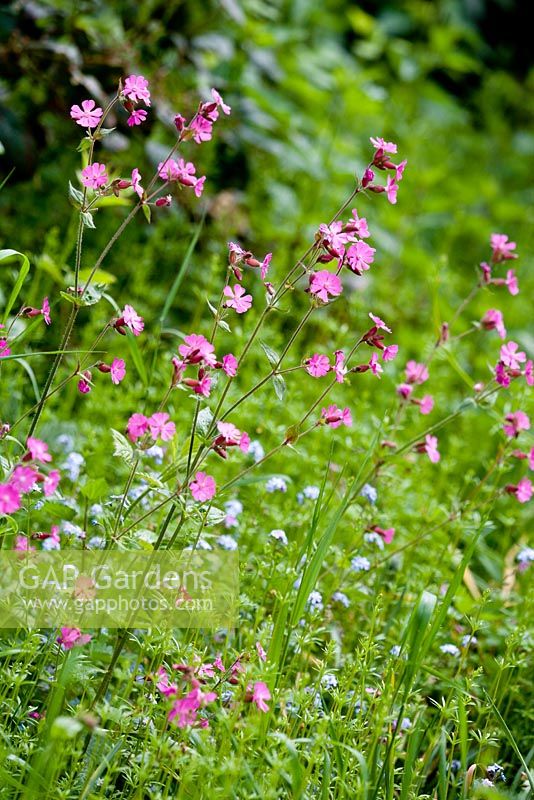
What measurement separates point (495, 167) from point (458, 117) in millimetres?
509

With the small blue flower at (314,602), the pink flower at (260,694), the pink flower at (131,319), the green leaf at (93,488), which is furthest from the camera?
the small blue flower at (314,602)

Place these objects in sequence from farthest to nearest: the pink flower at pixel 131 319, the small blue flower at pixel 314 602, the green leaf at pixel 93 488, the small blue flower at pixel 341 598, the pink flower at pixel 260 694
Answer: the small blue flower at pixel 341 598, the small blue flower at pixel 314 602, the green leaf at pixel 93 488, the pink flower at pixel 131 319, the pink flower at pixel 260 694

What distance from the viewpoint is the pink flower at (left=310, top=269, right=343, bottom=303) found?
56.1 inches

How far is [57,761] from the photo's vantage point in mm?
1251

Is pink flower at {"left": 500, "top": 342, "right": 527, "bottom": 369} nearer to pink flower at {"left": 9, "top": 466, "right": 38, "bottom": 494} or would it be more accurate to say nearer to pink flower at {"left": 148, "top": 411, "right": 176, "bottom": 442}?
pink flower at {"left": 148, "top": 411, "right": 176, "bottom": 442}

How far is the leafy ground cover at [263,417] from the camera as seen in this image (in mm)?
1412

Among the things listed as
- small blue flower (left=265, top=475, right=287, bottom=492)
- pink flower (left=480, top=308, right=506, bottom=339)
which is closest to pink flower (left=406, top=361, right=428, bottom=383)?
pink flower (left=480, top=308, right=506, bottom=339)

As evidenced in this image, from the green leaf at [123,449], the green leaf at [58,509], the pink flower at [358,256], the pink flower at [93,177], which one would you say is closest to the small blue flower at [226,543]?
the green leaf at [58,509]

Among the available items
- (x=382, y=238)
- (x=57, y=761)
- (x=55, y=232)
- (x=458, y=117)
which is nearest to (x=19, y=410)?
(x=55, y=232)

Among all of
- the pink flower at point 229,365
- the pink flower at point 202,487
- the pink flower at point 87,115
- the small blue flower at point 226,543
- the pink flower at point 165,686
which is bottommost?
the small blue flower at point 226,543

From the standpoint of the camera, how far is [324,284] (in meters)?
1.43

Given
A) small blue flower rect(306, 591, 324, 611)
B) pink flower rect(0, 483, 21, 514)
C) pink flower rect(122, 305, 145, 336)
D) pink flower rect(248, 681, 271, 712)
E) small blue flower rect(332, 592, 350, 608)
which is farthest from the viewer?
small blue flower rect(332, 592, 350, 608)

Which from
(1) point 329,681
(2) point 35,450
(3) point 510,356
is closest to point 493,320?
(3) point 510,356

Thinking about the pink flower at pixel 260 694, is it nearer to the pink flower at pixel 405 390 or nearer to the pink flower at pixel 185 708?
the pink flower at pixel 185 708
